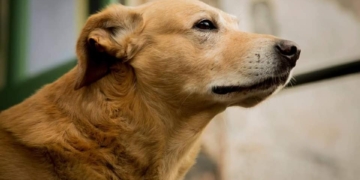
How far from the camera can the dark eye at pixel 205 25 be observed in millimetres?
1585

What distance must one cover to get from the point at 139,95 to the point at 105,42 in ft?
0.62

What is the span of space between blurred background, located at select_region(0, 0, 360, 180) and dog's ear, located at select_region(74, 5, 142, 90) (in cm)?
98

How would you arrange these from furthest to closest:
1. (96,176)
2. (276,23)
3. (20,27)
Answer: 1. (20,27)
2. (276,23)
3. (96,176)

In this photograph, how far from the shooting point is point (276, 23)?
2773 mm

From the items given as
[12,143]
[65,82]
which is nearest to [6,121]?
[12,143]

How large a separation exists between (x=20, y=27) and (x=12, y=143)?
1761mm

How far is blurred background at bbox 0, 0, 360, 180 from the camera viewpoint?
100 inches

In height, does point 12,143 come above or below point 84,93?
below

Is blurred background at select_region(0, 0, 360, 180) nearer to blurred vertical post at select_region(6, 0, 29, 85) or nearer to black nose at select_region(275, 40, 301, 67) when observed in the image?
blurred vertical post at select_region(6, 0, 29, 85)

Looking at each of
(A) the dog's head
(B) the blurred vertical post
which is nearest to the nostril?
(A) the dog's head

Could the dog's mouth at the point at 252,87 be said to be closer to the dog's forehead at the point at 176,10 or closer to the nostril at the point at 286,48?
the nostril at the point at 286,48

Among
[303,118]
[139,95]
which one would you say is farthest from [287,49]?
[303,118]

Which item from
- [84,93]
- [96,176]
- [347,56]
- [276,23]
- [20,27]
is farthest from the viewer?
[20,27]

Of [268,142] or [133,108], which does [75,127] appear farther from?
[268,142]
